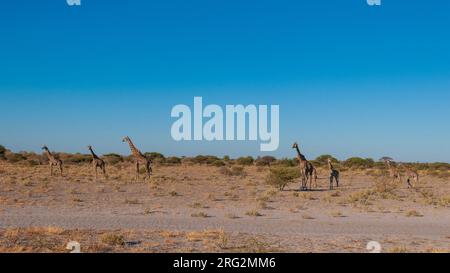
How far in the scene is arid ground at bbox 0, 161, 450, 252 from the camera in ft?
38.8

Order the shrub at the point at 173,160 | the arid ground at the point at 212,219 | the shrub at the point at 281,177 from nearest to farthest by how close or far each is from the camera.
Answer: the arid ground at the point at 212,219
the shrub at the point at 281,177
the shrub at the point at 173,160

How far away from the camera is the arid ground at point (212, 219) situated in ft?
38.8

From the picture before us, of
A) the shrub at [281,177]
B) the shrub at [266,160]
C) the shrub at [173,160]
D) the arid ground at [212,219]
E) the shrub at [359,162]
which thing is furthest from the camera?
the shrub at [266,160]

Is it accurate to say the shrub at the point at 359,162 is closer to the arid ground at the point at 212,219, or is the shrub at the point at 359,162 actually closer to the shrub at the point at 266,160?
the shrub at the point at 266,160

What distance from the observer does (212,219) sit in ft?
55.3

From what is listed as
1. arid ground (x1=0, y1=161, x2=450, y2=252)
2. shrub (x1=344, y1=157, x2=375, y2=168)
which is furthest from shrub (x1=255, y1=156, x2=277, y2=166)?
arid ground (x1=0, y1=161, x2=450, y2=252)

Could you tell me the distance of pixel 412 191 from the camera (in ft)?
92.6

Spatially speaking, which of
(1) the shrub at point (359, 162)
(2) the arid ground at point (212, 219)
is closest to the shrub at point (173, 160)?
(1) the shrub at point (359, 162)

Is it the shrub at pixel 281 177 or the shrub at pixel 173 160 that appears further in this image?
the shrub at pixel 173 160

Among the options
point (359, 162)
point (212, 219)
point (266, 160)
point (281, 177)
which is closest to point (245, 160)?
point (266, 160)

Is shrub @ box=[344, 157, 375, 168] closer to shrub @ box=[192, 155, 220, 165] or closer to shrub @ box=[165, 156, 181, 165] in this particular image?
shrub @ box=[192, 155, 220, 165]

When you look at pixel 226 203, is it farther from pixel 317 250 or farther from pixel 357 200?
pixel 317 250
